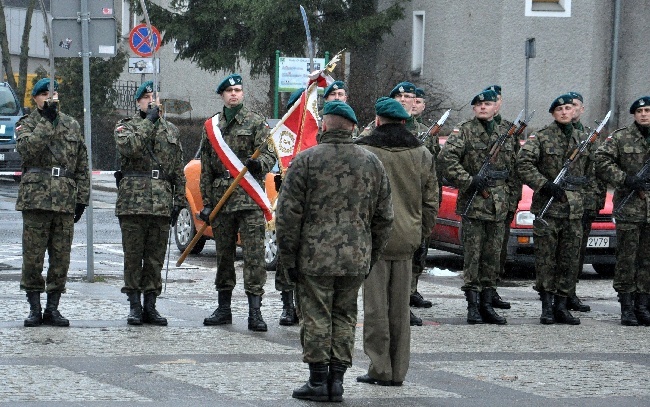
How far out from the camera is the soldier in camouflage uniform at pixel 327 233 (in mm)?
8492

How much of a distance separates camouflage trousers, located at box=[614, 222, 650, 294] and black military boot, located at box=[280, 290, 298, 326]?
10.1ft

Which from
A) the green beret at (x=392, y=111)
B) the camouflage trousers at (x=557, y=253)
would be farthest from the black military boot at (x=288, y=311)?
the green beret at (x=392, y=111)

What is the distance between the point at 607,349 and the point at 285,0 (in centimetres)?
2286

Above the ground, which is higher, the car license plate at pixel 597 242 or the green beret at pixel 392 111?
the green beret at pixel 392 111

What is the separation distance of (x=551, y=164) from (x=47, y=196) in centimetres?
450

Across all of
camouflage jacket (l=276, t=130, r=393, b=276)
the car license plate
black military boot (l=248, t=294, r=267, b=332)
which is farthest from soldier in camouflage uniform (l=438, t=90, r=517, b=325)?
camouflage jacket (l=276, t=130, r=393, b=276)

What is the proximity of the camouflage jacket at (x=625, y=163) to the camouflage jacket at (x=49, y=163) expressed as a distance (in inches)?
186

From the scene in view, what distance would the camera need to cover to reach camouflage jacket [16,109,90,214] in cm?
1147

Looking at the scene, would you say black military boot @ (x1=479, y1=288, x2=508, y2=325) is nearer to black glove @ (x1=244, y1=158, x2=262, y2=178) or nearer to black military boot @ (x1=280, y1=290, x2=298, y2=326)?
black military boot @ (x1=280, y1=290, x2=298, y2=326)

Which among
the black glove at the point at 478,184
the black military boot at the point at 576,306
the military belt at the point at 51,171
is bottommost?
the black military boot at the point at 576,306

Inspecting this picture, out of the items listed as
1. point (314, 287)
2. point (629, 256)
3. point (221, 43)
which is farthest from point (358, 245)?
point (221, 43)

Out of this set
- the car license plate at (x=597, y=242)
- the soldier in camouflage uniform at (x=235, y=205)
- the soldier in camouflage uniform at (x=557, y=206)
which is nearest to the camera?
the soldier in camouflage uniform at (x=235, y=205)

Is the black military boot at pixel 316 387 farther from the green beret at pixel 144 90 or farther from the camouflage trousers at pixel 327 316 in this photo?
the green beret at pixel 144 90

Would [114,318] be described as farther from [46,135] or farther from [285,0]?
[285,0]
